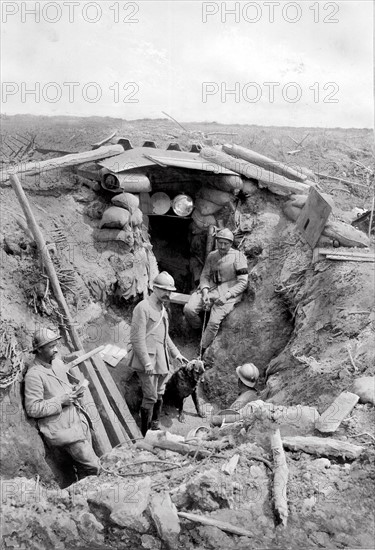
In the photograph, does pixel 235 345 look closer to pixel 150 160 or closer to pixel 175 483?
pixel 150 160

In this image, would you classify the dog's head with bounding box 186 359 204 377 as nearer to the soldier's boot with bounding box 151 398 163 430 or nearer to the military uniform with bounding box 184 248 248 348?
the soldier's boot with bounding box 151 398 163 430

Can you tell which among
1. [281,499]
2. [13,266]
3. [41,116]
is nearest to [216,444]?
[281,499]

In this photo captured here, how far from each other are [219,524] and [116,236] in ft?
21.1

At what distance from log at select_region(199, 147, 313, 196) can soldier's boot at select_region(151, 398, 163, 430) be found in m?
5.14

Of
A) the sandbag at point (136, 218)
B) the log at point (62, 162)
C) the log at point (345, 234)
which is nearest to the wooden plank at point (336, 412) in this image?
the log at point (345, 234)

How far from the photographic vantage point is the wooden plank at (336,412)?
261 inches

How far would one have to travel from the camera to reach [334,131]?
18.2m

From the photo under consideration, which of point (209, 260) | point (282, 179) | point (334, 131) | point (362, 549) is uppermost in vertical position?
point (334, 131)

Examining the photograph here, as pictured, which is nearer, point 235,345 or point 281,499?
point 281,499

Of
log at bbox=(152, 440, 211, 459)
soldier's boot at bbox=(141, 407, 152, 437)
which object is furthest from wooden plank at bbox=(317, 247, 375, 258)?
log at bbox=(152, 440, 211, 459)

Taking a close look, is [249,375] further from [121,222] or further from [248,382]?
[121,222]

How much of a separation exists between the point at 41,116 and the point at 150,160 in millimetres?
6669

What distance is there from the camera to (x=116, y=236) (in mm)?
11195

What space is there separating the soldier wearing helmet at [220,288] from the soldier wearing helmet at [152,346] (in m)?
2.13
